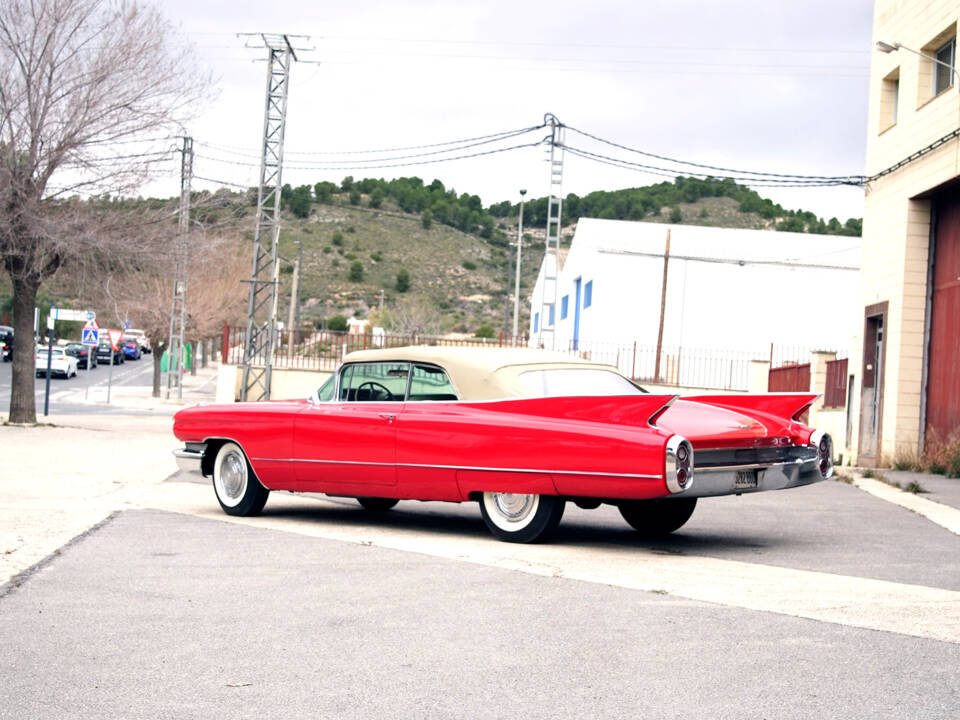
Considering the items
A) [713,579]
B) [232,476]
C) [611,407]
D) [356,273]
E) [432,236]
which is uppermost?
[432,236]

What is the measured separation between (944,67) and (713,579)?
52.9 ft

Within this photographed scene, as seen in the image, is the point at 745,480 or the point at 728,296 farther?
the point at 728,296

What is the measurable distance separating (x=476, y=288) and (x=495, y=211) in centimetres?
3734

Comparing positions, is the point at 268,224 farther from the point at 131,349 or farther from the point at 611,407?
the point at 131,349

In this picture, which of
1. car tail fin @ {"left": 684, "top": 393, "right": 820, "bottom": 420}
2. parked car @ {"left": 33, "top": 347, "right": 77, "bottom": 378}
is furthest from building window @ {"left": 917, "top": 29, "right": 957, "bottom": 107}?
parked car @ {"left": 33, "top": 347, "right": 77, "bottom": 378}

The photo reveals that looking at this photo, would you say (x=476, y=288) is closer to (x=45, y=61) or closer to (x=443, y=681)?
(x=45, y=61)

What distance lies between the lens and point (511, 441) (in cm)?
832

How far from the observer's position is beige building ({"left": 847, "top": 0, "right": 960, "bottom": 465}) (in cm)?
1978

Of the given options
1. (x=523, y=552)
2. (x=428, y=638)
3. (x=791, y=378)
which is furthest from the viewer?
(x=791, y=378)

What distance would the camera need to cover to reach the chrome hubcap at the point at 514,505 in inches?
336

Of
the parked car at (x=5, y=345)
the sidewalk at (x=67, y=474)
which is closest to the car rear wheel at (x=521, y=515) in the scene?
the sidewalk at (x=67, y=474)

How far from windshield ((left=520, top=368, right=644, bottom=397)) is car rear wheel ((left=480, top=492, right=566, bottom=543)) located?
75cm

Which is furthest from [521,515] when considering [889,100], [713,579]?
[889,100]

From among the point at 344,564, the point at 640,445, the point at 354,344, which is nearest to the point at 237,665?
the point at 344,564
